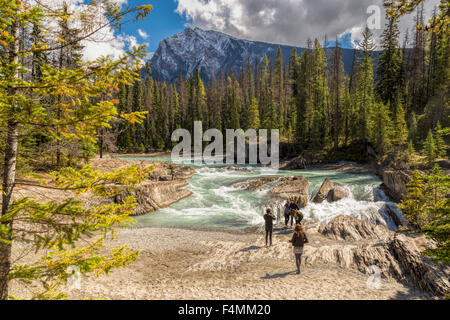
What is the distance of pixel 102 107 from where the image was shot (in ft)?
12.0

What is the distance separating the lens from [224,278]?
320 inches

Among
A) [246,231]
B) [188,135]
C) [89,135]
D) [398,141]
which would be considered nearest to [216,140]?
[188,135]

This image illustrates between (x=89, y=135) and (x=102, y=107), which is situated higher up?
(x=102, y=107)

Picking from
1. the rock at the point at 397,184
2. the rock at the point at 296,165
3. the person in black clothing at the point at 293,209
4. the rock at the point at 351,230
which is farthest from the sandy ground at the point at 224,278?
the rock at the point at 296,165

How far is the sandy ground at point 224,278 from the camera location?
23.0 feet

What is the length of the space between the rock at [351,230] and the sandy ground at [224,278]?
61.3 inches

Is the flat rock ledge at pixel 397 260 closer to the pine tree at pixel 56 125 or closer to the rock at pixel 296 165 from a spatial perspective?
the pine tree at pixel 56 125

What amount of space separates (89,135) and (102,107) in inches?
20.9

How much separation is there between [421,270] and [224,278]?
6.71 meters

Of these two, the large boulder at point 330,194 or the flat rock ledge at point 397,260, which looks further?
the large boulder at point 330,194
